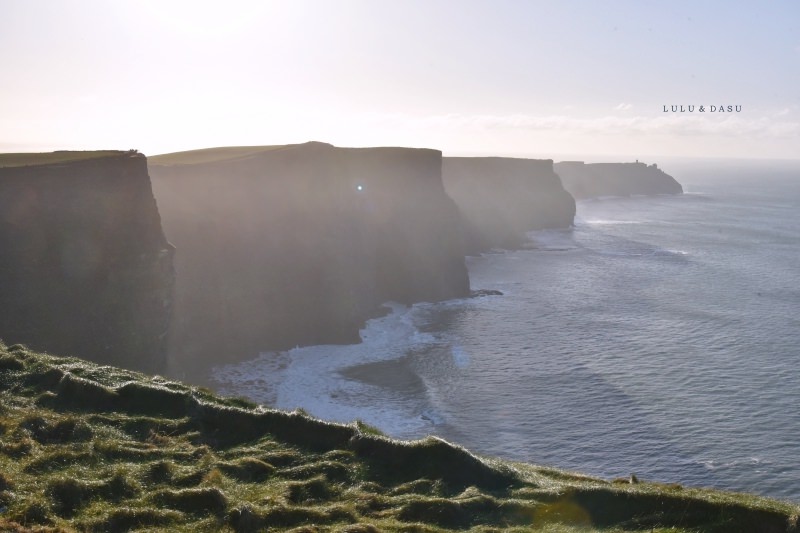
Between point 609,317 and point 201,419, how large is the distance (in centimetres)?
5190

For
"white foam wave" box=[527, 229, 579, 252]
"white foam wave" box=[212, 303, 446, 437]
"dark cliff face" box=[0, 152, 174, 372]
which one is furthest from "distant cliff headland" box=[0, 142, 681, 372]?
"white foam wave" box=[527, 229, 579, 252]

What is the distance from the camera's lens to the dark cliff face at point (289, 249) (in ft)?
175

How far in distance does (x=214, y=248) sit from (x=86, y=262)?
15.2m

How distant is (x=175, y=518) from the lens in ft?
47.2

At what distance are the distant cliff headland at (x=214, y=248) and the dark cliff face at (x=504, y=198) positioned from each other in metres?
31.7

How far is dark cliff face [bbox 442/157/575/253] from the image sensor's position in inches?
4567

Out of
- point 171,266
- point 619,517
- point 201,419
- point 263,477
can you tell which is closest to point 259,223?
point 171,266

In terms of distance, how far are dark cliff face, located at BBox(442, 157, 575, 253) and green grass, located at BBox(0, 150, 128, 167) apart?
70.9 meters

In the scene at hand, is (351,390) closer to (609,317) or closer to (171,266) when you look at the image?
(171,266)

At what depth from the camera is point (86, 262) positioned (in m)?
40.1

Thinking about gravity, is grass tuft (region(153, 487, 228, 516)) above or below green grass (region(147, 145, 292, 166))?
below

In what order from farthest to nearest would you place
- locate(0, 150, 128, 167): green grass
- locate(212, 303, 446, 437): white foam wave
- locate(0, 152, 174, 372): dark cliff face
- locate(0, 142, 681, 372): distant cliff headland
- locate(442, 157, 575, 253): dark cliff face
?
locate(442, 157, 575, 253): dark cliff face < locate(212, 303, 446, 437): white foam wave < locate(0, 150, 128, 167): green grass < locate(0, 142, 681, 372): distant cliff headland < locate(0, 152, 174, 372): dark cliff face

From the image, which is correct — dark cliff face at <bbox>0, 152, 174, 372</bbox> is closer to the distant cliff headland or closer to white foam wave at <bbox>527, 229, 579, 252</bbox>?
the distant cliff headland

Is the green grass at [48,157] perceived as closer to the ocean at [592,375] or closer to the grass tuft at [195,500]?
the ocean at [592,375]
